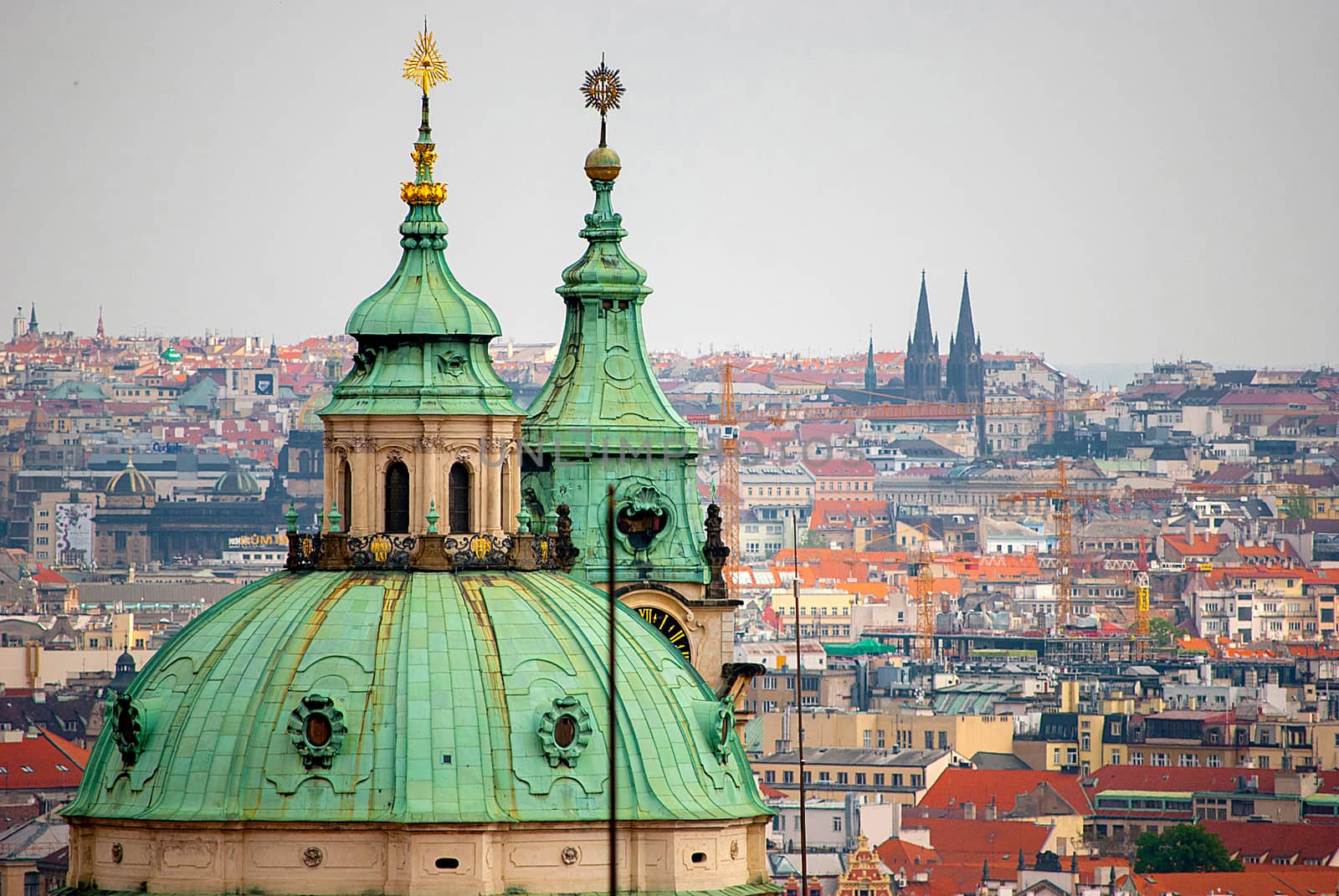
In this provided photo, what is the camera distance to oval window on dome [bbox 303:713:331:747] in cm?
4397

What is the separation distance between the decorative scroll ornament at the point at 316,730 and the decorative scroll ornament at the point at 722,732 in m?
3.66

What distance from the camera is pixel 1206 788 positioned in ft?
542

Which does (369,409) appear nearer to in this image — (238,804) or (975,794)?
(238,804)

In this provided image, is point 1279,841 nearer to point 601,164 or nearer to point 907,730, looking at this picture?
point 907,730

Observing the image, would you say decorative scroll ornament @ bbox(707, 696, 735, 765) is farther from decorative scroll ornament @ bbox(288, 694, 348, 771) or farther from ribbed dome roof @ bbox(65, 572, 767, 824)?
decorative scroll ornament @ bbox(288, 694, 348, 771)

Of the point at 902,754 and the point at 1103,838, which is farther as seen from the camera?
the point at 902,754

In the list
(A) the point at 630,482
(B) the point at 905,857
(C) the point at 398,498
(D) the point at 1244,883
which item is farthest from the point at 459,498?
(B) the point at 905,857

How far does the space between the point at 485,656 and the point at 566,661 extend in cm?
74

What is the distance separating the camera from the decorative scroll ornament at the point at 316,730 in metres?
43.9

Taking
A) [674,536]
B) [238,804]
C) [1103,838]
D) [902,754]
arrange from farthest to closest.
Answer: [902,754]
[1103,838]
[674,536]
[238,804]

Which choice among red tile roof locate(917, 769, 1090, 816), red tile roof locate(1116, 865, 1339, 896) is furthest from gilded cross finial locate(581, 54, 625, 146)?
red tile roof locate(917, 769, 1090, 816)

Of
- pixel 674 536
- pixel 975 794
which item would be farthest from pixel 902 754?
pixel 674 536

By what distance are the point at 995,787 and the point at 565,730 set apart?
127031 millimetres

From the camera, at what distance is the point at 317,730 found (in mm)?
44031
